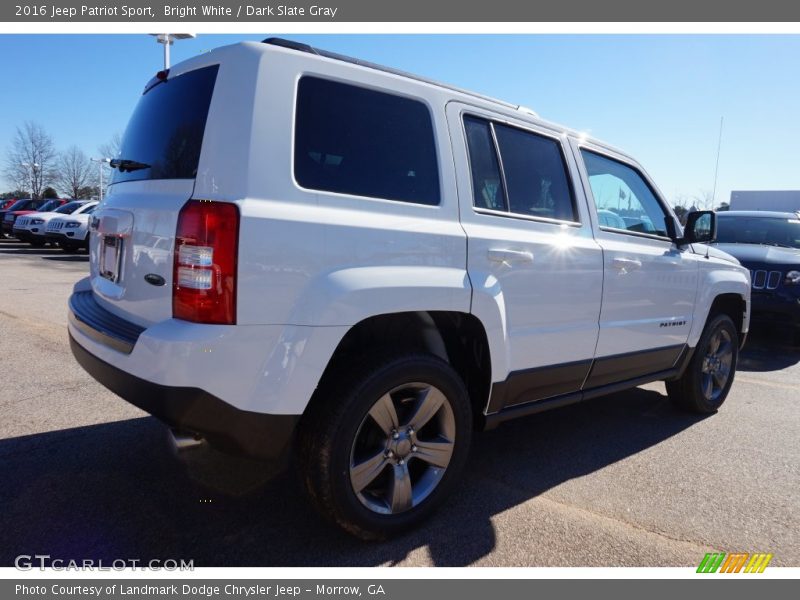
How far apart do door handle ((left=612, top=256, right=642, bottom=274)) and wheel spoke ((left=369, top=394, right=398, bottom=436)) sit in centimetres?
175

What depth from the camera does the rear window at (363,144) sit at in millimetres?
2232

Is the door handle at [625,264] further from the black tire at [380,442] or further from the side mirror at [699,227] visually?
the black tire at [380,442]

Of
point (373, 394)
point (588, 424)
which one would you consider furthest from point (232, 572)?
point (588, 424)

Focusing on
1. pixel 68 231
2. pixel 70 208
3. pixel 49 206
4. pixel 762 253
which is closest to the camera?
pixel 762 253

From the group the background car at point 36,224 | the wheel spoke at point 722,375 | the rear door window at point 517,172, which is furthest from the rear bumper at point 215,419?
the background car at point 36,224

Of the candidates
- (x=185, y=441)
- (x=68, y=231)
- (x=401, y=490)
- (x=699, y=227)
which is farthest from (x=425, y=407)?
(x=68, y=231)

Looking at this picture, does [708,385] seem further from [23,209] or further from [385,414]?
[23,209]

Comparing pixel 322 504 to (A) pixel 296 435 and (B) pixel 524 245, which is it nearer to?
(A) pixel 296 435

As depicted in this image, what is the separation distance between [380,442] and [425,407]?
0.26m

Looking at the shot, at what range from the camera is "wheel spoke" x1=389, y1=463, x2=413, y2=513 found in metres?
2.49

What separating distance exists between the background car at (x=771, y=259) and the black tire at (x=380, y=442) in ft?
20.3

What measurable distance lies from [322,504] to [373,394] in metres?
0.49

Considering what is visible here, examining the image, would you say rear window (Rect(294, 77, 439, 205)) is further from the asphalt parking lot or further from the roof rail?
the asphalt parking lot

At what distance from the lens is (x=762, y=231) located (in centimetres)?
833
